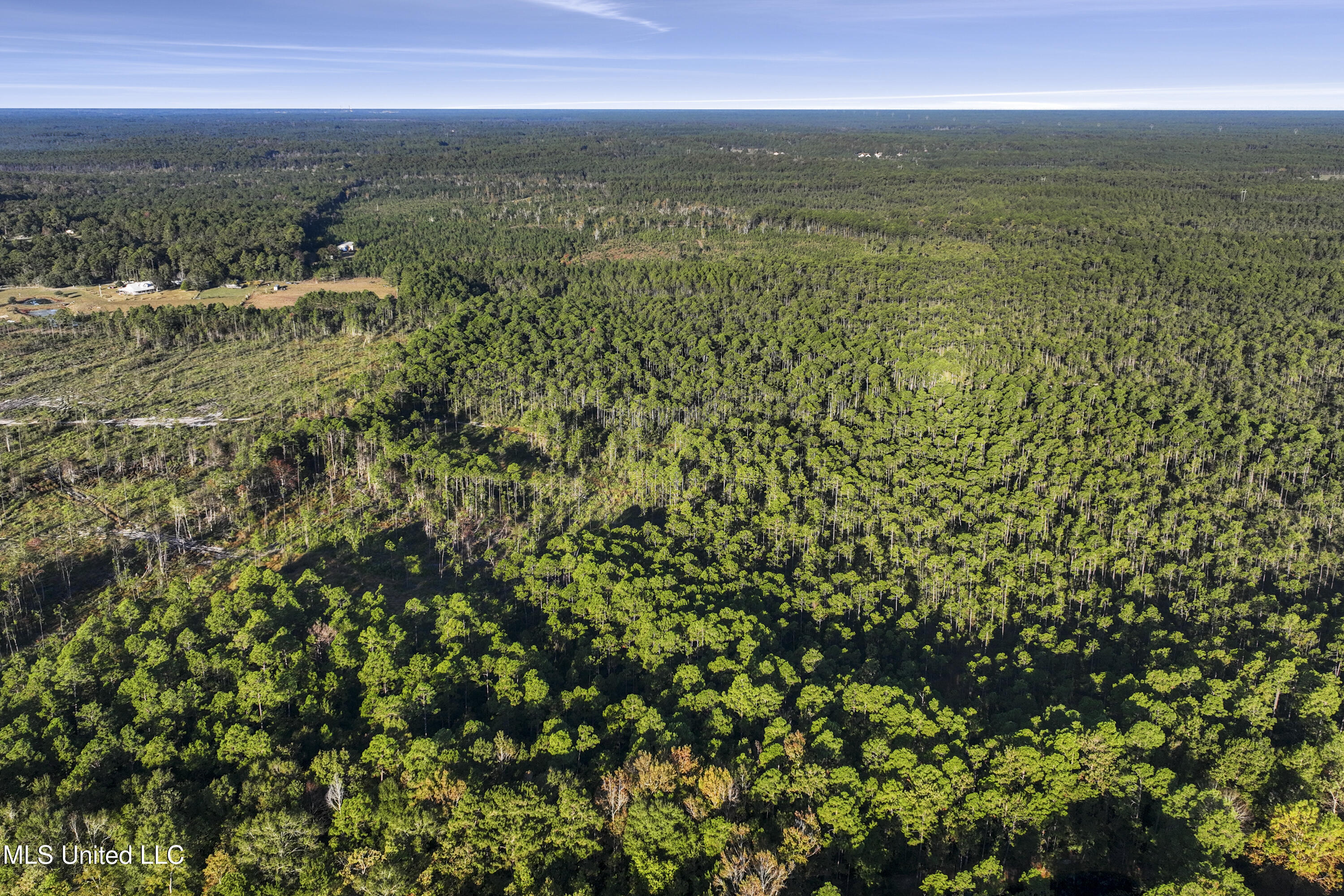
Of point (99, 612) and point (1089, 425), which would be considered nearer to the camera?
point (99, 612)

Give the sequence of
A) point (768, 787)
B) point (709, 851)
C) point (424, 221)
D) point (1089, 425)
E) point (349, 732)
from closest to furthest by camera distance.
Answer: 1. point (709, 851)
2. point (768, 787)
3. point (349, 732)
4. point (1089, 425)
5. point (424, 221)

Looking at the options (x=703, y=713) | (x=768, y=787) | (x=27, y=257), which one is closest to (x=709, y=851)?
(x=768, y=787)

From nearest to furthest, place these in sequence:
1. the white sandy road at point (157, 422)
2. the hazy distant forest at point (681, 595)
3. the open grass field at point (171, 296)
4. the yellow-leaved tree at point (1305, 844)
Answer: the yellow-leaved tree at point (1305, 844) → the hazy distant forest at point (681, 595) → the white sandy road at point (157, 422) → the open grass field at point (171, 296)

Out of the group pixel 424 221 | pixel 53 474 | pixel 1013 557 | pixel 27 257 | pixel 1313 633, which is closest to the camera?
pixel 1313 633

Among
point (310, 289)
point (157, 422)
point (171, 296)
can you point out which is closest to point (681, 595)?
point (157, 422)

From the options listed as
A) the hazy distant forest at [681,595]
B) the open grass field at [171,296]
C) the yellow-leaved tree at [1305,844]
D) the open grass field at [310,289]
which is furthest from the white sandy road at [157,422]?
the yellow-leaved tree at [1305,844]

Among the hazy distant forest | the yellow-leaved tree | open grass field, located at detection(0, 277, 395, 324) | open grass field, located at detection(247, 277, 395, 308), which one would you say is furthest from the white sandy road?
the yellow-leaved tree

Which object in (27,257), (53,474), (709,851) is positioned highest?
(27,257)

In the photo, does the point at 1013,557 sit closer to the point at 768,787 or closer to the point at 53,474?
the point at 768,787

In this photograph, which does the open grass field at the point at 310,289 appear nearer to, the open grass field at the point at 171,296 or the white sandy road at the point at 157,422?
the open grass field at the point at 171,296
